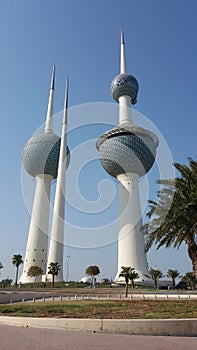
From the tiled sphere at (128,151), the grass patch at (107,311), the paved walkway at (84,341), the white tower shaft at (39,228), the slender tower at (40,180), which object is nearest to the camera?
the paved walkway at (84,341)

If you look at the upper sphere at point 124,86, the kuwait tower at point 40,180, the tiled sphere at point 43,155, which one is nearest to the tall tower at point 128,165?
the upper sphere at point 124,86

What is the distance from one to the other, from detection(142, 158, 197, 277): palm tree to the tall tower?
52.8m

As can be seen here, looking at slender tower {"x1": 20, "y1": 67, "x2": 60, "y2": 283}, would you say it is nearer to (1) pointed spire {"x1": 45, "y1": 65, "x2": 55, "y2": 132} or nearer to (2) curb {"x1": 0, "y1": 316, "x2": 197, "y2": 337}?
(1) pointed spire {"x1": 45, "y1": 65, "x2": 55, "y2": 132}

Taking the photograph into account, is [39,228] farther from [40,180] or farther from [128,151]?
[128,151]

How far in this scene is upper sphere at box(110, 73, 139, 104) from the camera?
87.3m

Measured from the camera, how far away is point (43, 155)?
86.7 m

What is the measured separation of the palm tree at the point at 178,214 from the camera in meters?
19.9

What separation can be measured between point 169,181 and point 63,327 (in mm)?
13314

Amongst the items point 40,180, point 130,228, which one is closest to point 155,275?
point 130,228

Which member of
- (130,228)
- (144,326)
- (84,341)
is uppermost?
(130,228)

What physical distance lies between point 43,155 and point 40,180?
6903 mm

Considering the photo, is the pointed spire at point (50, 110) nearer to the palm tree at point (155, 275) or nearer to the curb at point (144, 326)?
the palm tree at point (155, 275)

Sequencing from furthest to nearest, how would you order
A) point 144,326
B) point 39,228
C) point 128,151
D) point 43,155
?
point 43,155, point 39,228, point 128,151, point 144,326

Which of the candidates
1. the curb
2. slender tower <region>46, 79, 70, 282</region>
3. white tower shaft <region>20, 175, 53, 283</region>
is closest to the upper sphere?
slender tower <region>46, 79, 70, 282</region>
